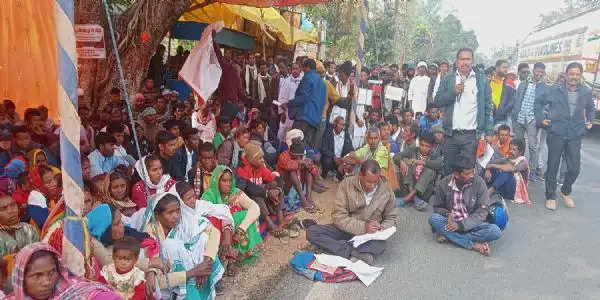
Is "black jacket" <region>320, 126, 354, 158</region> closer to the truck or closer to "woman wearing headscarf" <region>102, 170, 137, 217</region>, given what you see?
"woman wearing headscarf" <region>102, 170, 137, 217</region>

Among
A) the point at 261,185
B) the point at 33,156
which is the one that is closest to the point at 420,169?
the point at 261,185

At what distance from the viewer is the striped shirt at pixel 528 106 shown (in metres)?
7.84

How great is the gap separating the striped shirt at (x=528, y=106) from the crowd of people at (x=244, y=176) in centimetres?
2

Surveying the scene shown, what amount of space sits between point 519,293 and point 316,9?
28.9 ft

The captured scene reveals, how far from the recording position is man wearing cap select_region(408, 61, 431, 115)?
30.7 feet

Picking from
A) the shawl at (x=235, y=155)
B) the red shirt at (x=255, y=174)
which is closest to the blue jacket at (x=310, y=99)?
the shawl at (x=235, y=155)

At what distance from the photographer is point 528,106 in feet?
Answer: 25.8

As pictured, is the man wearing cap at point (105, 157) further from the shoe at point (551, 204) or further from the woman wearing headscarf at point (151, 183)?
the shoe at point (551, 204)

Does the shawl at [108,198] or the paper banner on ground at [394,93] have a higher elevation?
the paper banner on ground at [394,93]

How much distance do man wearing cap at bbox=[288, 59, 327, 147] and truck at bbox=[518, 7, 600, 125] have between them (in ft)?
23.6

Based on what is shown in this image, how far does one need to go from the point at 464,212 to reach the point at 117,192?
341cm

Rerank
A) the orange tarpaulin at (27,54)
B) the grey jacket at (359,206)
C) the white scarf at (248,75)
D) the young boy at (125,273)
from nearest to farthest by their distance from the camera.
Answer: the young boy at (125,273) → the grey jacket at (359,206) → the orange tarpaulin at (27,54) → the white scarf at (248,75)

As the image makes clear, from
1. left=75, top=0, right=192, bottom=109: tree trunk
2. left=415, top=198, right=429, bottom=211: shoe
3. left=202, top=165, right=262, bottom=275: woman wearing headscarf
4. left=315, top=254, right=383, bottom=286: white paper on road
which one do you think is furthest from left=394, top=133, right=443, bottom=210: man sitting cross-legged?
left=75, top=0, right=192, bottom=109: tree trunk

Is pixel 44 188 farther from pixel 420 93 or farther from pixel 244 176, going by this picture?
pixel 420 93
